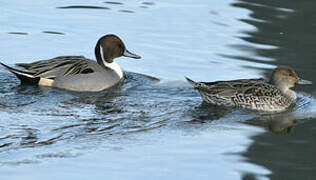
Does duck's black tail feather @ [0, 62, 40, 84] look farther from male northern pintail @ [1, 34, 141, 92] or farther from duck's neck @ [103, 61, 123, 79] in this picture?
duck's neck @ [103, 61, 123, 79]

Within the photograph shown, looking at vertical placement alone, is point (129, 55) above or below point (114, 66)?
above

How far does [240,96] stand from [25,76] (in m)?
2.87

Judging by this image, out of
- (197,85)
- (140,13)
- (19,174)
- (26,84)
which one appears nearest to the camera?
(19,174)

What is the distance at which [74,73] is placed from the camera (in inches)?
481

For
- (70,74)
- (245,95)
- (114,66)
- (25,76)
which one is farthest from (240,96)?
(25,76)

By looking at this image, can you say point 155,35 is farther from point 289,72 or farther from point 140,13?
point 289,72

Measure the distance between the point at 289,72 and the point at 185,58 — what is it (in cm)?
202

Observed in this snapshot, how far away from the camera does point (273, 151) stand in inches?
357

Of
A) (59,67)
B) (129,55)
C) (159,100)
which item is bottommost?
(159,100)

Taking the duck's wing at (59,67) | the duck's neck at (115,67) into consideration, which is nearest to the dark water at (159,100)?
the duck's neck at (115,67)

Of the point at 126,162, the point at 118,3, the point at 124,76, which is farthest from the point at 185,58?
the point at 126,162

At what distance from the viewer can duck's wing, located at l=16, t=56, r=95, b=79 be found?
12.1m

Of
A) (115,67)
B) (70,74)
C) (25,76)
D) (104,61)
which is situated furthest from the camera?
(104,61)

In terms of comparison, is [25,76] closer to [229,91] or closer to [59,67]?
[59,67]
